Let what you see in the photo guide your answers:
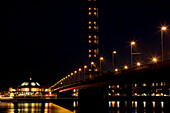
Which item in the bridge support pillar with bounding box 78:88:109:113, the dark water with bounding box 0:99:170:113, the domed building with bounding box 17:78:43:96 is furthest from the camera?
the domed building with bounding box 17:78:43:96

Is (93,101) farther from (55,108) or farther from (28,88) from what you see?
(28,88)

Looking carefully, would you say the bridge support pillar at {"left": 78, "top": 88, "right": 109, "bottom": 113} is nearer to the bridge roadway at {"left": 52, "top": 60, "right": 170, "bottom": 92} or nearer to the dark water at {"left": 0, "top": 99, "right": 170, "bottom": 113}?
the dark water at {"left": 0, "top": 99, "right": 170, "bottom": 113}

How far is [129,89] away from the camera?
62781 millimetres

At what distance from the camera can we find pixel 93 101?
16781 millimetres

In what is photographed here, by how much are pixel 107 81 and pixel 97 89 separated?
29405 millimetres

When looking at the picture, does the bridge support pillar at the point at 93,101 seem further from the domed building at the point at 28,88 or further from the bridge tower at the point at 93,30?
the domed building at the point at 28,88

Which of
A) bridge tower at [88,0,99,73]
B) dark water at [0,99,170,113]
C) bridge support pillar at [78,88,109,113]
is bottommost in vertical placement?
dark water at [0,99,170,113]

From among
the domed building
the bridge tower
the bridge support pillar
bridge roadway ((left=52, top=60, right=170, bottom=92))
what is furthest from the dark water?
the domed building

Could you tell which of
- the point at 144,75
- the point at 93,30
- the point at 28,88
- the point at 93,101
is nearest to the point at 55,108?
the point at 144,75

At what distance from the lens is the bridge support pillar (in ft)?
54.3

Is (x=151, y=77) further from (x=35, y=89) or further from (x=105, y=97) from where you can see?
(x=35, y=89)

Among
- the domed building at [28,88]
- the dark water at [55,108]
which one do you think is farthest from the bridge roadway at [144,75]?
the domed building at [28,88]

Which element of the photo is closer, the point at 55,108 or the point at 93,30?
the point at 55,108

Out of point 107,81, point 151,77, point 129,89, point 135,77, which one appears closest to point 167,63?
point 151,77
